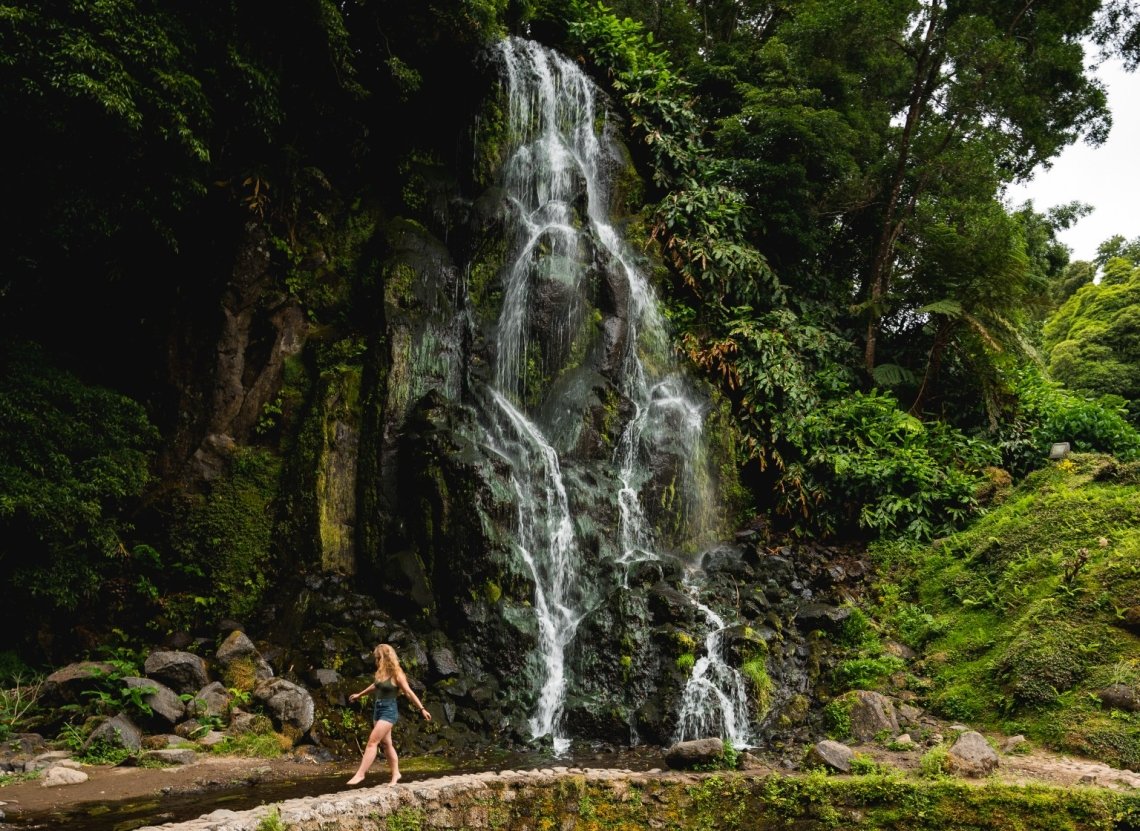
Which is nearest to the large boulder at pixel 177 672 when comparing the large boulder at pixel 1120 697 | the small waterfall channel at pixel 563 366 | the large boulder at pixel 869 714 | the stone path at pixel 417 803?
the stone path at pixel 417 803

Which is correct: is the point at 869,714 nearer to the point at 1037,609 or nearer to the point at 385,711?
the point at 1037,609

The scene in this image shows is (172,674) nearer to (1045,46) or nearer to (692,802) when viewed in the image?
(692,802)

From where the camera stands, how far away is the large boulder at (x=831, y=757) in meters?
6.80

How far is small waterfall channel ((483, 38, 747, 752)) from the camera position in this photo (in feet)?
30.2

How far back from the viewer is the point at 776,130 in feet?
46.5

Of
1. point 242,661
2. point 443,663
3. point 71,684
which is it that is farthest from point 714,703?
point 71,684

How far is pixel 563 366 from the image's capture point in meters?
11.7

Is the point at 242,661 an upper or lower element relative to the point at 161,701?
upper

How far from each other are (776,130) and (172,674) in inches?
513

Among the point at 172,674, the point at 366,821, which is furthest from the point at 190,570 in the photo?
the point at 366,821

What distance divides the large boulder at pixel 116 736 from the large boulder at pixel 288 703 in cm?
117

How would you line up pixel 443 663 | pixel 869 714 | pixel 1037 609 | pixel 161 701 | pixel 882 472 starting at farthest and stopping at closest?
pixel 882 472 → pixel 1037 609 → pixel 443 663 → pixel 869 714 → pixel 161 701

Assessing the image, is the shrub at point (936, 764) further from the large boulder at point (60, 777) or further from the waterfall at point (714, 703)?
the large boulder at point (60, 777)

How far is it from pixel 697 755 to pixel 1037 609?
4732 millimetres
